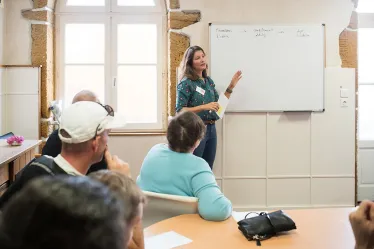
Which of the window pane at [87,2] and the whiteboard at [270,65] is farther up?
the window pane at [87,2]

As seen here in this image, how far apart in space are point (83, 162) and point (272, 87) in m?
2.74

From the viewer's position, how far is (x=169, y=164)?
1.89 meters

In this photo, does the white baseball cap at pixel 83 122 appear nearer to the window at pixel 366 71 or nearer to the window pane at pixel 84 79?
the window pane at pixel 84 79

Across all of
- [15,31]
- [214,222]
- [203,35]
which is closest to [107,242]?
[214,222]

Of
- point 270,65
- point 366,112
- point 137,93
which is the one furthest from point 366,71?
point 137,93

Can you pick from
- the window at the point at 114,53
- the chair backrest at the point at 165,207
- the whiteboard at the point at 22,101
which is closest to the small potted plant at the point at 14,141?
the whiteboard at the point at 22,101

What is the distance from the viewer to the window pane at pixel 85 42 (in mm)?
4023

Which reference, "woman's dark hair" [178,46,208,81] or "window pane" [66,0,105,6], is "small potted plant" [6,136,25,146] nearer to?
"woman's dark hair" [178,46,208,81]

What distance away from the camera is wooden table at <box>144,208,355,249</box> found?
54.4 inches

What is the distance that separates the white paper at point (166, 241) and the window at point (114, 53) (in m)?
2.63

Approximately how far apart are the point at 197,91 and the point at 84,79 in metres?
1.30

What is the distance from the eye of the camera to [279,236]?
4.80 ft

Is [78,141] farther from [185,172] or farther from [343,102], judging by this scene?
[343,102]

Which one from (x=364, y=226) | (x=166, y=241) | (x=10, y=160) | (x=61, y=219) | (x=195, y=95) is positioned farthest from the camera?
(x=195, y=95)
